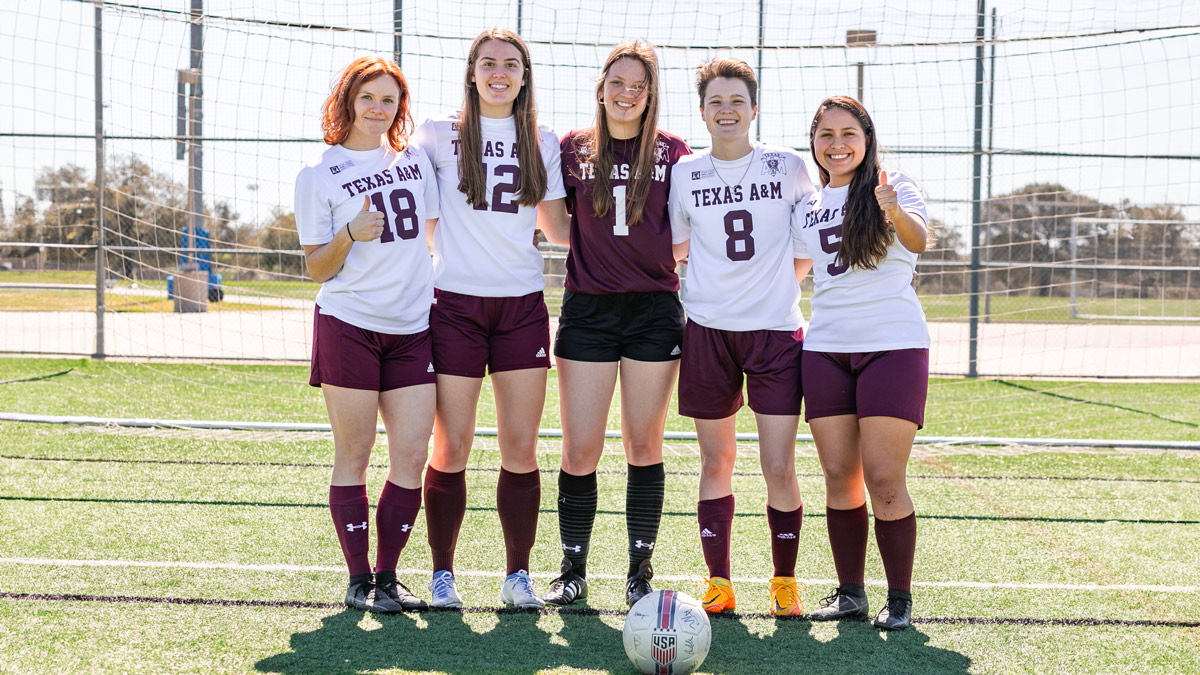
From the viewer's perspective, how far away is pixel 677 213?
3.59 metres

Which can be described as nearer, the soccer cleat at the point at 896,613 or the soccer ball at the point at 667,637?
the soccer ball at the point at 667,637

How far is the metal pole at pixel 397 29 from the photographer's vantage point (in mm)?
6910

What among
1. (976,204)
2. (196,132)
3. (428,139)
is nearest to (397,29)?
(196,132)

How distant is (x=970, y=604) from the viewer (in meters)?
3.67

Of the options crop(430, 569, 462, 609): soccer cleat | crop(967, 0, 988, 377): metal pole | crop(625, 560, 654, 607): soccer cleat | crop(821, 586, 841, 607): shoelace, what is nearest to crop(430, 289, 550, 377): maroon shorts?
crop(430, 569, 462, 609): soccer cleat

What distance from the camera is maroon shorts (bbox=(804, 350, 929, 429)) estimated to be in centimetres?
326

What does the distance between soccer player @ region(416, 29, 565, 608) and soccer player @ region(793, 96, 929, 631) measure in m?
1.00

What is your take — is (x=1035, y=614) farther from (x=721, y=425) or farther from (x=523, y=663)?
(x=523, y=663)

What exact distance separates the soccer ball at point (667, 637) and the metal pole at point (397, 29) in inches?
196

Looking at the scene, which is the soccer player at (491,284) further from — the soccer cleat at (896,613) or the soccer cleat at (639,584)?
the soccer cleat at (896,613)

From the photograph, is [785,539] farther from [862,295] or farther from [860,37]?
[860,37]

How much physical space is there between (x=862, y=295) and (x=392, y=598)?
197cm

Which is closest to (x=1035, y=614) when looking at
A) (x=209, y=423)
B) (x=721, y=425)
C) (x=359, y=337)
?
(x=721, y=425)

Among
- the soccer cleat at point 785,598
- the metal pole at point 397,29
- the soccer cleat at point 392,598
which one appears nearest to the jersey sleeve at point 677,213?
the soccer cleat at point 785,598
